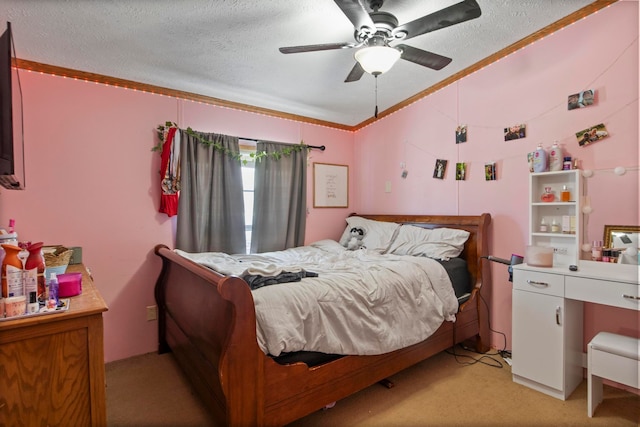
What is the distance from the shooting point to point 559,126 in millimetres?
2309

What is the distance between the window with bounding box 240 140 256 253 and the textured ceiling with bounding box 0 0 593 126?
0.54 metres

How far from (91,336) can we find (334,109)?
119 inches

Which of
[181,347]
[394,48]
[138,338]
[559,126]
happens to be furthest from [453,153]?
[138,338]

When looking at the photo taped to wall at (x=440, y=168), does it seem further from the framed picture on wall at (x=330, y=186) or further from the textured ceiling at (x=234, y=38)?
the framed picture on wall at (x=330, y=186)

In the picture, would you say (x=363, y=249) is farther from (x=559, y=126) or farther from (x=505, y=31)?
(x=505, y=31)

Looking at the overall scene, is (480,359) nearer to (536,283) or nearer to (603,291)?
(536,283)

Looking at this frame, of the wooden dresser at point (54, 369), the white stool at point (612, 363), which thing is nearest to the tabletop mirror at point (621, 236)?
the white stool at point (612, 363)

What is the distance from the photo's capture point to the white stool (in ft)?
5.53

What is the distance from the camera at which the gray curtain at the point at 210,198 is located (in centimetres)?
283

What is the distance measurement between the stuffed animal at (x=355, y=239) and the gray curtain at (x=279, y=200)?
1.81ft

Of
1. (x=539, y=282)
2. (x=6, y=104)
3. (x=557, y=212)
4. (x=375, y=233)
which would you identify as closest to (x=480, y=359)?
(x=539, y=282)

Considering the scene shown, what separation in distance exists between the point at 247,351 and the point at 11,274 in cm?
92

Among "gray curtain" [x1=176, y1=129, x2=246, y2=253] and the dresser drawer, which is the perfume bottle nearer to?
the dresser drawer

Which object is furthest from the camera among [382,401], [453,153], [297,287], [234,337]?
[453,153]
